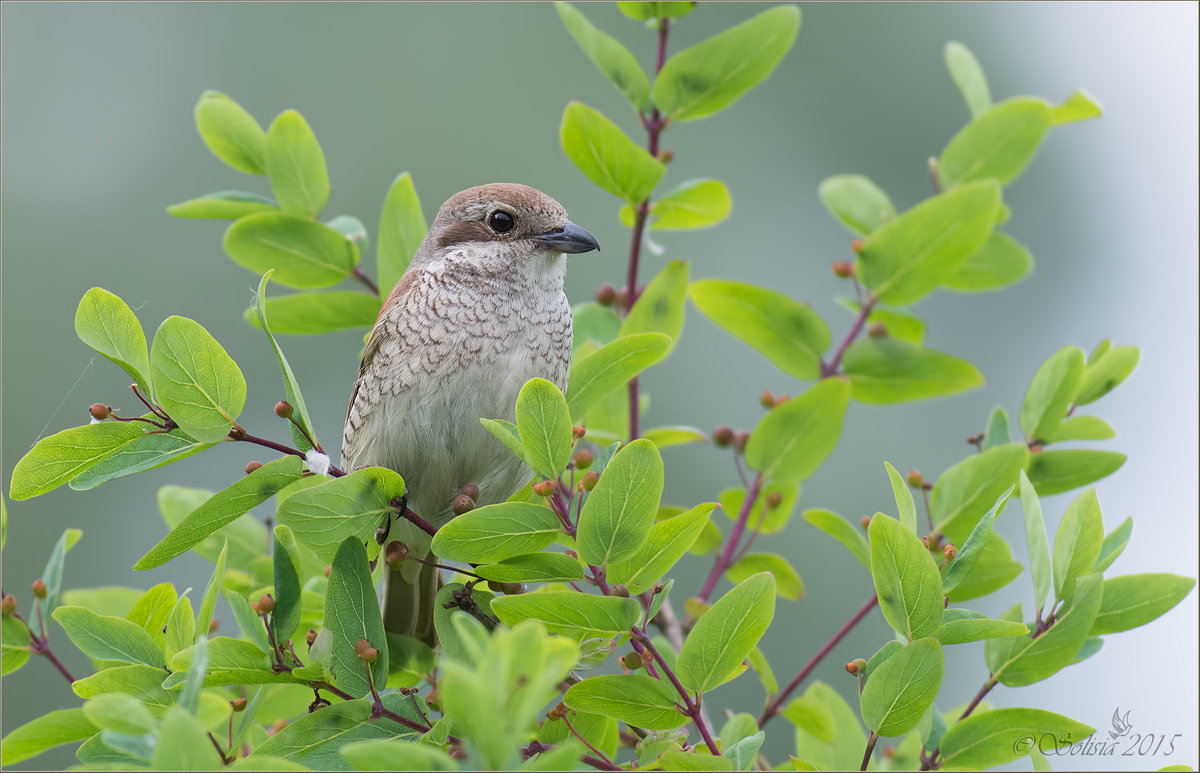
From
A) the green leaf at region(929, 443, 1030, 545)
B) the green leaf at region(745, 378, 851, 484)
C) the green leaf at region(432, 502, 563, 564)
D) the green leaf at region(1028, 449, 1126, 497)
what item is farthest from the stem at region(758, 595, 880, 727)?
the green leaf at region(432, 502, 563, 564)

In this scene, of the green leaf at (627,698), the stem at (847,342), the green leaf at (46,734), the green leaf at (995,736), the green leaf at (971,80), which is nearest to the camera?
the green leaf at (627,698)

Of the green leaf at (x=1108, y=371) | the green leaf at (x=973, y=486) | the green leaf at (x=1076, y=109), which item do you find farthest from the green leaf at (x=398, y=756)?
the green leaf at (x=1076, y=109)

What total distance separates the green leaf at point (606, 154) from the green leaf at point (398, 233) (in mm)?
600

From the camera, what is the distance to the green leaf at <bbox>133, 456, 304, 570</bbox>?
1.94m

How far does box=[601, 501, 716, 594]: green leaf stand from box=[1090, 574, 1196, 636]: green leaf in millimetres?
843

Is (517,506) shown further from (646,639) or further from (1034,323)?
(1034,323)

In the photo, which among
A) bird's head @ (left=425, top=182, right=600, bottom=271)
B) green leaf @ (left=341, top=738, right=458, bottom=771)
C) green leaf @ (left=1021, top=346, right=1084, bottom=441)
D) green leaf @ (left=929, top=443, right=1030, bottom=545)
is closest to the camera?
green leaf @ (left=341, top=738, right=458, bottom=771)

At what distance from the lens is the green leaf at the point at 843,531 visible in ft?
8.50

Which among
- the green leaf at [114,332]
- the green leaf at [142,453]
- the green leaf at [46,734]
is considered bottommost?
the green leaf at [46,734]

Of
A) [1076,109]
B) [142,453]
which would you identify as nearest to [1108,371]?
[1076,109]

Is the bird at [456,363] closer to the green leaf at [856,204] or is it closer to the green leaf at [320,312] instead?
the green leaf at [320,312]

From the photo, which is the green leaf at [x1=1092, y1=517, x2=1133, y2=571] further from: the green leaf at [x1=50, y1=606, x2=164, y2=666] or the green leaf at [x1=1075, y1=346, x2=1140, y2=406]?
the green leaf at [x1=50, y1=606, x2=164, y2=666]

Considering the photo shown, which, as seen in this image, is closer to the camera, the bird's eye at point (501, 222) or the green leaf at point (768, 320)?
the green leaf at point (768, 320)

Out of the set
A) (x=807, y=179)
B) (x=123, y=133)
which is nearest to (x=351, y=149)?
(x=123, y=133)
